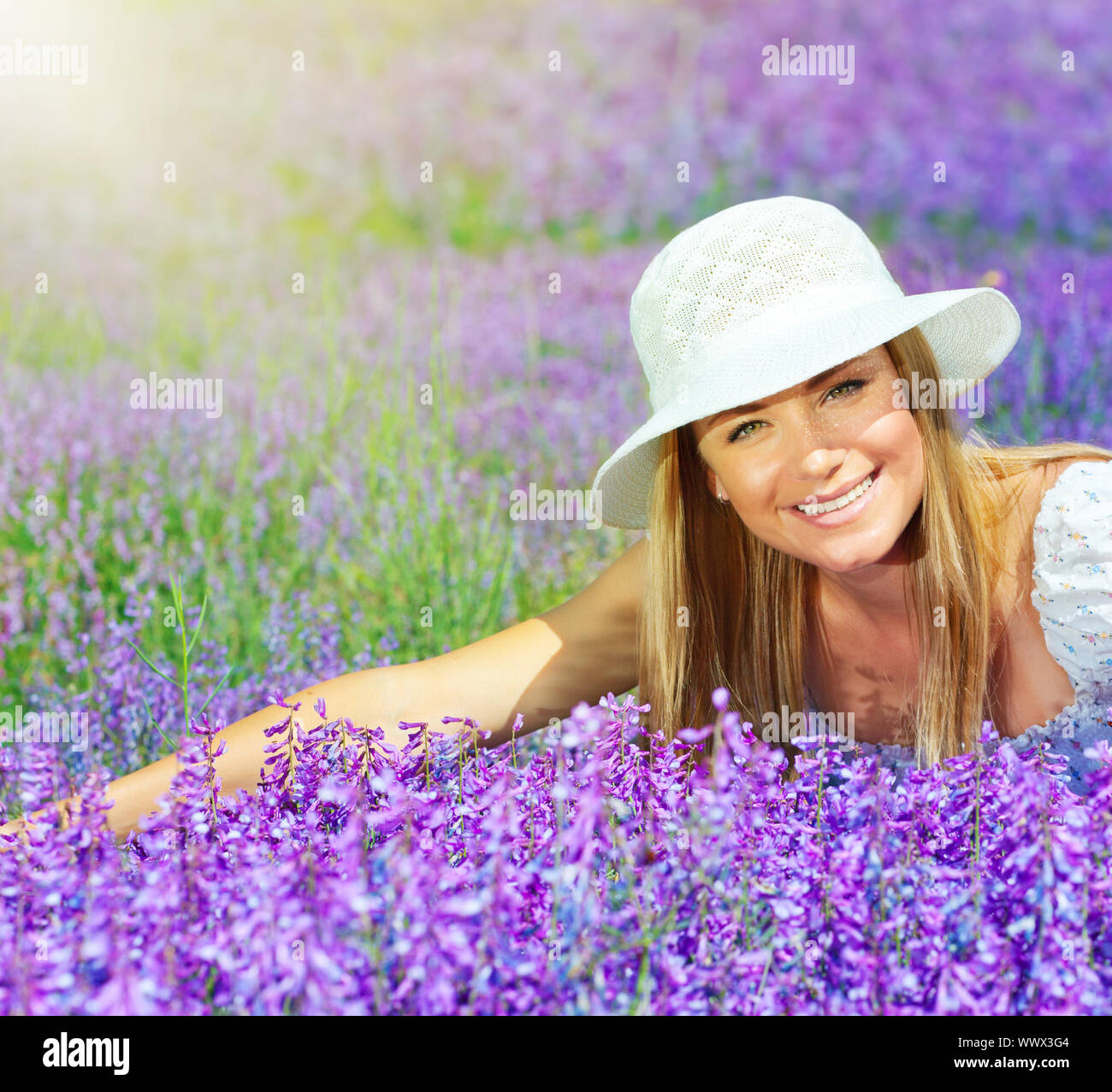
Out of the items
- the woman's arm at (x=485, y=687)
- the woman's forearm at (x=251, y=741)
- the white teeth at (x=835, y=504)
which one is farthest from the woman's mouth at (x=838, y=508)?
the woman's forearm at (x=251, y=741)

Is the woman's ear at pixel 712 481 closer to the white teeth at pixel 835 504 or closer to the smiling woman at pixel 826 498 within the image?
the smiling woman at pixel 826 498

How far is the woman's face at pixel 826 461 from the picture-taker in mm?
2109

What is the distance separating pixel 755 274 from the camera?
211 cm

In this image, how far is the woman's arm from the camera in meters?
2.10

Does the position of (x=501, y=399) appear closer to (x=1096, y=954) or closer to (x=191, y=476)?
(x=191, y=476)

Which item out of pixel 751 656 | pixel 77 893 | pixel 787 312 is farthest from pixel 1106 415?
pixel 77 893

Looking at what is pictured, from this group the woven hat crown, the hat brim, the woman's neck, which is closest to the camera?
the hat brim

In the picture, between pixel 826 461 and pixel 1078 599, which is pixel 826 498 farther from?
pixel 1078 599

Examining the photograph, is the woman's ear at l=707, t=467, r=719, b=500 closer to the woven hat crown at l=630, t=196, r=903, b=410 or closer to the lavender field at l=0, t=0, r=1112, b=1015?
the woven hat crown at l=630, t=196, r=903, b=410

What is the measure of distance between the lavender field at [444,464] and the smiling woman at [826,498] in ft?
1.02

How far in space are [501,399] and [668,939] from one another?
12.7 ft

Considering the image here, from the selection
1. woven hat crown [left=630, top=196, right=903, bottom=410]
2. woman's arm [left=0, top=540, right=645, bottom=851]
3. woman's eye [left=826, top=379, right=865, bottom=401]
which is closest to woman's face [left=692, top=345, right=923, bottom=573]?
woman's eye [left=826, top=379, right=865, bottom=401]

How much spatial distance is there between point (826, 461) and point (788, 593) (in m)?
0.59

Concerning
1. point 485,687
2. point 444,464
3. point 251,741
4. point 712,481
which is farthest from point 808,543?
point 444,464
